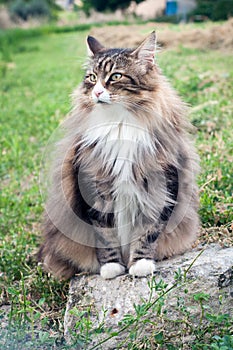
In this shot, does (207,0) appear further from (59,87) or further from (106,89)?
(106,89)

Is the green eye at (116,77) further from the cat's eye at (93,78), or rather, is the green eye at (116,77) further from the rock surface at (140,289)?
the rock surface at (140,289)

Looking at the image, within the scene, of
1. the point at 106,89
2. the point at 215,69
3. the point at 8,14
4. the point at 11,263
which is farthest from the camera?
the point at 8,14

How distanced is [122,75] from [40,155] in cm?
336

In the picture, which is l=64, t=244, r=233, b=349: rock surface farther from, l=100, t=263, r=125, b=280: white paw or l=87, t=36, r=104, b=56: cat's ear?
l=87, t=36, r=104, b=56: cat's ear

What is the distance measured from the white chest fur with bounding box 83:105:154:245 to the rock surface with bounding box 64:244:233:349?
37cm

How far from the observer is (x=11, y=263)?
159 inches

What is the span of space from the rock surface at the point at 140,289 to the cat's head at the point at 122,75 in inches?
37.0

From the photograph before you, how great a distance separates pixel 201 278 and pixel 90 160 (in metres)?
0.88

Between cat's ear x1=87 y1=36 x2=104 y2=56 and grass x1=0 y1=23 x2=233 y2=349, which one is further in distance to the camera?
cat's ear x1=87 y1=36 x2=104 y2=56

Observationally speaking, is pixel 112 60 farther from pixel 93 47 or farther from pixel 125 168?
pixel 125 168

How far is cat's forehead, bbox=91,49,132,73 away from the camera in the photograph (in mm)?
3221

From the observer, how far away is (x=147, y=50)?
10.6 feet

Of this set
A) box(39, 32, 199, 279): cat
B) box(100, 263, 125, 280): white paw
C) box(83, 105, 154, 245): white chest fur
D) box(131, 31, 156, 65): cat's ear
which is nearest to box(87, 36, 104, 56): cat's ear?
box(39, 32, 199, 279): cat

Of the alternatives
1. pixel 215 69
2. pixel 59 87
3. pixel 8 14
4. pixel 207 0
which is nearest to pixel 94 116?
pixel 207 0
